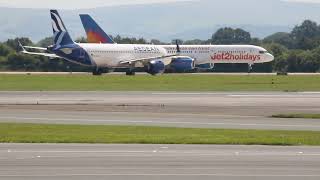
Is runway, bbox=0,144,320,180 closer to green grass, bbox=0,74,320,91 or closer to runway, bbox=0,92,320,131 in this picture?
runway, bbox=0,92,320,131

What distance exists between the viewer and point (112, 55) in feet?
338

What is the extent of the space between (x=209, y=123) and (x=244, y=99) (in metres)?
16.0

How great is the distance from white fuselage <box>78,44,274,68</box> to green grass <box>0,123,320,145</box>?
71.2 m

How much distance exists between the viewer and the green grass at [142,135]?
82.3 feet

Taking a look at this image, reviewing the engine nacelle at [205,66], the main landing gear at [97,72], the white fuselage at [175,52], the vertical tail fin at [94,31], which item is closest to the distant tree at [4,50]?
the vertical tail fin at [94,31]

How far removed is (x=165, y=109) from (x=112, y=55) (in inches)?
2494

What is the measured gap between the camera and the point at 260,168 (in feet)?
60.1

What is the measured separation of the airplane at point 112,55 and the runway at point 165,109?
47543 mm

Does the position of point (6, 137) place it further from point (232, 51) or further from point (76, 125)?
point (232, 51)

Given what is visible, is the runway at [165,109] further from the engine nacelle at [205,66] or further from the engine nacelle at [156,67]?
the engine nacelle at [205,66]

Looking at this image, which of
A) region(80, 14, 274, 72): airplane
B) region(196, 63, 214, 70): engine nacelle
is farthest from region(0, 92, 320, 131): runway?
region(196, 63, 214, 70): engine nacelle

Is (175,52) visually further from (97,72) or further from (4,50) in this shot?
(4,50)

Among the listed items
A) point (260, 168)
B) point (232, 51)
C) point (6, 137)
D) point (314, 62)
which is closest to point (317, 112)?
point (6, 137)

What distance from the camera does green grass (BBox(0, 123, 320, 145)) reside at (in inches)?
988
